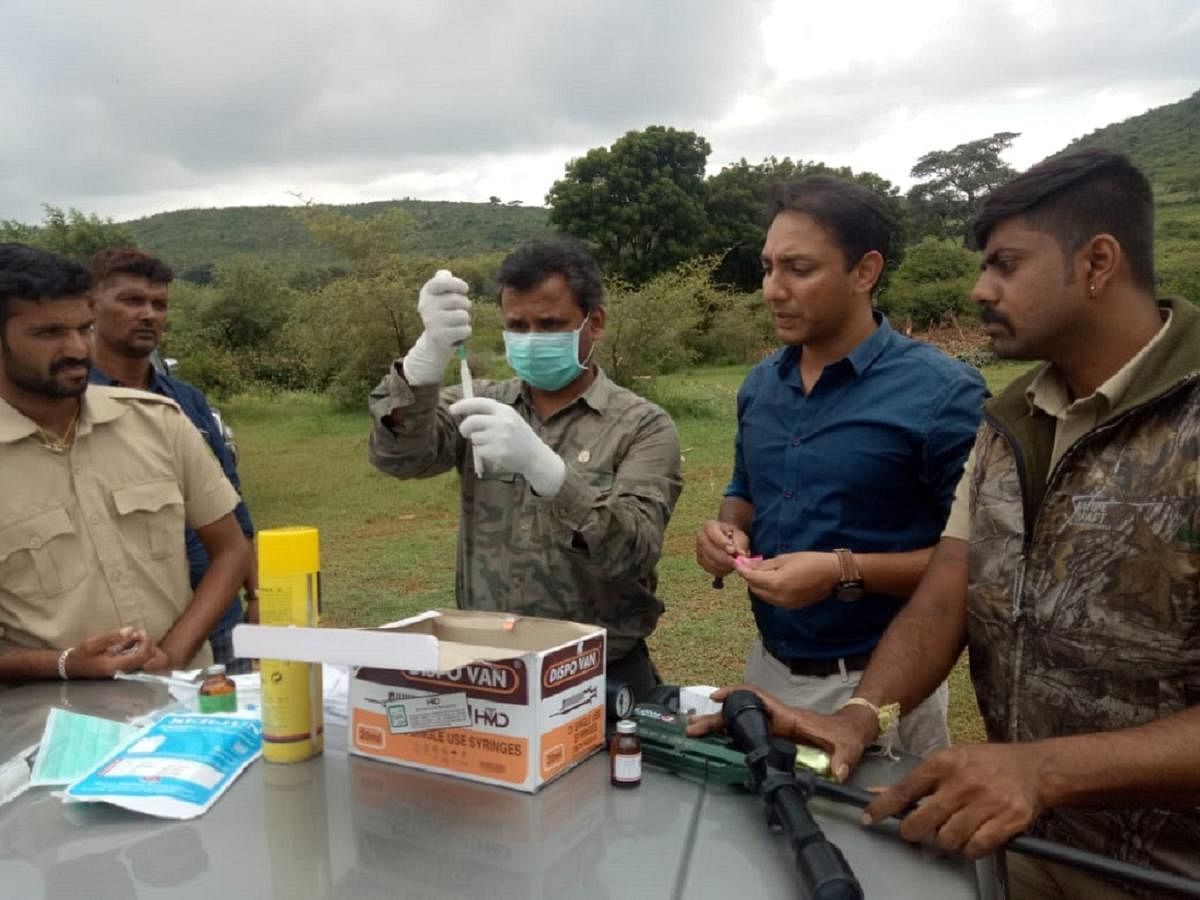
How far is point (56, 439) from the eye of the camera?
2.36 meters

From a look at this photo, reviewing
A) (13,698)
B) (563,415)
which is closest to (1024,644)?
(563,415)

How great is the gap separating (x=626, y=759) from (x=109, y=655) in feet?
4.17

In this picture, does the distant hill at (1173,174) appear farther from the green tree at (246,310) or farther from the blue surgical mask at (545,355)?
the green tree at (246,310)

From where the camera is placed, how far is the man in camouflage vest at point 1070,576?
53.2 inches

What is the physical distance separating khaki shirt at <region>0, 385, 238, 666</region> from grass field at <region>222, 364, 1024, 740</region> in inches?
114

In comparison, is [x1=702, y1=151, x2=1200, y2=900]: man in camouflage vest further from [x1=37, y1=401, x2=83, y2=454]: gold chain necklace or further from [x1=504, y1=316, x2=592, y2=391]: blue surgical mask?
[x1=37, y1=401, x2=83, y2=454]: gold chain necklace

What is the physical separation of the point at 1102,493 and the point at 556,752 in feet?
3.22

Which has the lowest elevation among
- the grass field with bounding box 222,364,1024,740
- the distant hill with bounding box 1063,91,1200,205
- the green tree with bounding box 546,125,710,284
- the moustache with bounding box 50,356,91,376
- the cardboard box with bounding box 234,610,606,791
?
the grass field with bounding box 222,364,1024,740

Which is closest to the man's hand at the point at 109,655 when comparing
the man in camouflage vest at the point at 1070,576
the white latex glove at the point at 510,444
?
the white latex glove at the point at 510,444

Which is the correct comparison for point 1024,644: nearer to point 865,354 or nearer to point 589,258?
point 865,354

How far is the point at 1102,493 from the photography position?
5.03 feet

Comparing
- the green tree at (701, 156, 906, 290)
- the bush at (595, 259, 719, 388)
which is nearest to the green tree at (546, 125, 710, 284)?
the green tree at (701, 156, 906, 290)

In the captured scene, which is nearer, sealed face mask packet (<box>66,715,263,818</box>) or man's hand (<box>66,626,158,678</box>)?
sealed face mask packet (<box>66,715,263,818</box>)

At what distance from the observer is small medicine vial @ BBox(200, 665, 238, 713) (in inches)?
70.1
